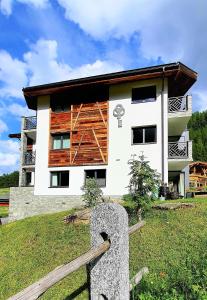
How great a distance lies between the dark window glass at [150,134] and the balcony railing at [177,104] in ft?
5.34

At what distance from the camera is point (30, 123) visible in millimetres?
28156

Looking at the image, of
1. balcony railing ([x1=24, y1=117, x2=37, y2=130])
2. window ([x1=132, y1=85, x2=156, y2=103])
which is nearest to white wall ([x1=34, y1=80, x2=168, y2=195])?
window ([x1=132, y1=85, x2=156, y2=103])

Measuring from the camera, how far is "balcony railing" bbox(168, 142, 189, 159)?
21953 mm

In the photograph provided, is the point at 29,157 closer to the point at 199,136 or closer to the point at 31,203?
the point at 31,203

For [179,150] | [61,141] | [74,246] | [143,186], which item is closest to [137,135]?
[179,150]

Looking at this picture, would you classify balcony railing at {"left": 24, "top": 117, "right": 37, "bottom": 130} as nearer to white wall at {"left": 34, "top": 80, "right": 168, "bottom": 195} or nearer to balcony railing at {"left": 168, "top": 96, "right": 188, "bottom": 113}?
white wall at {"left": 34, "top": 80, "right": 168, "bottom": 195}

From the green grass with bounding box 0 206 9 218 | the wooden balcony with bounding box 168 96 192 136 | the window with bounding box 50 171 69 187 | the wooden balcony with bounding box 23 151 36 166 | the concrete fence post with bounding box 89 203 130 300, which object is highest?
the wooden balcony with bounding box 168 96 192 136

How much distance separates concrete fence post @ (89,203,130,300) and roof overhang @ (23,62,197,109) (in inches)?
787

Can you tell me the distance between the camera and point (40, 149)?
85.1ft

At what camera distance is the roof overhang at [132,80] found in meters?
22.2

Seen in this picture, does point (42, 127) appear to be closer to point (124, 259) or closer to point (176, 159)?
point (176, 159)

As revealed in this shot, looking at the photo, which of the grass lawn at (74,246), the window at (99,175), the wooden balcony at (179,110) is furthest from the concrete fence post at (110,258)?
the window at (99,175)

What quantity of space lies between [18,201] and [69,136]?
6238 mm

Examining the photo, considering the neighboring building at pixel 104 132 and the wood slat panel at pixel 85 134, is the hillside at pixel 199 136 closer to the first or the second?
the neighboring building at pixel 104 132
